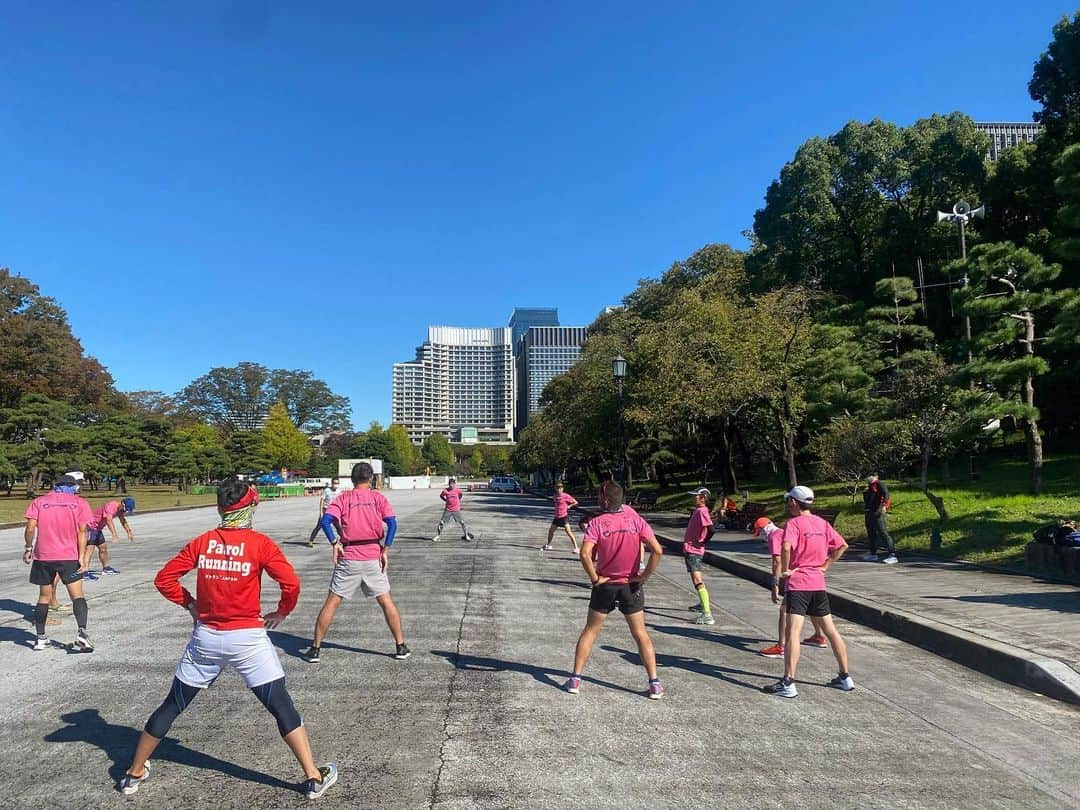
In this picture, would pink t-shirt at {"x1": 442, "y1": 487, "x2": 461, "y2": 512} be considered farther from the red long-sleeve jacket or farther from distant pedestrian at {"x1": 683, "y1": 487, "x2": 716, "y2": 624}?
the red long-sleeve jacket

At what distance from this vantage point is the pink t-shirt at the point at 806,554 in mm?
6059

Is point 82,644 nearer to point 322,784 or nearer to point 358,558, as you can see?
point 358,558

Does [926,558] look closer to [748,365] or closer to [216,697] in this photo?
[748,365]

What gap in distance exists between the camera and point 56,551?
6.95 meters

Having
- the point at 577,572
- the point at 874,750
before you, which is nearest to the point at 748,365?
the point at 577,572

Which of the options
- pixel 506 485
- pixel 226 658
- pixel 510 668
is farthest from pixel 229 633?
pixel 506 485

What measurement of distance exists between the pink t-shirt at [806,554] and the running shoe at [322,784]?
3853mm

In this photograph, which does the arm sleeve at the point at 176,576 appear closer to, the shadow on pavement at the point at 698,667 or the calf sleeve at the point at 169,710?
the calf sleeve at the point at 169,710

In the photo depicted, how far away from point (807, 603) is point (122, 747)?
505cm

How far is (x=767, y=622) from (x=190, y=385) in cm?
11613

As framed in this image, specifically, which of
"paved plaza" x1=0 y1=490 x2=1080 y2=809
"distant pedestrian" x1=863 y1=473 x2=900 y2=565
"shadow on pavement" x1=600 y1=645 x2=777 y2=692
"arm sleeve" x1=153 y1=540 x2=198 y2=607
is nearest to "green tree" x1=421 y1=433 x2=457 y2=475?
"distant pedestrian" x1=863 y1=473 x2=900 y2=565

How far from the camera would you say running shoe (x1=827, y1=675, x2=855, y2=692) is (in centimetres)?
610

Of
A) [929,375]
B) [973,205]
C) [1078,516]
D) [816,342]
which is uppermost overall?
[973,205]

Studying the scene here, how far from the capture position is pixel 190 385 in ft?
364
